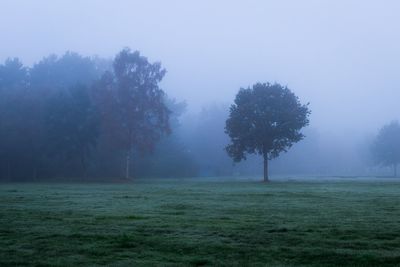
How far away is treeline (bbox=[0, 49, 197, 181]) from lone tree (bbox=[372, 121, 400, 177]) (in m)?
59.6

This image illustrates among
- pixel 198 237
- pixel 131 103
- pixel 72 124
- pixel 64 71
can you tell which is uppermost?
pixel 64 71

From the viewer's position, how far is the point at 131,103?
219 feet

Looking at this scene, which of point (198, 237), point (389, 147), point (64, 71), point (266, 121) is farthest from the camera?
point (389, 147)

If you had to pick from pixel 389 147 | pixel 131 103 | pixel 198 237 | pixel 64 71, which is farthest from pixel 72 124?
pixel 389 147

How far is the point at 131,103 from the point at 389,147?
6712 cm

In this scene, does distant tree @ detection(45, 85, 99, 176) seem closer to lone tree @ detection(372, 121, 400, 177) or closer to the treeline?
the treeline

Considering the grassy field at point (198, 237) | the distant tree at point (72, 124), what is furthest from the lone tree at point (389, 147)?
the grassy field at point (198, 237)

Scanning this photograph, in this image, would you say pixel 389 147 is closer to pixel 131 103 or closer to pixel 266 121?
pixel 266 121

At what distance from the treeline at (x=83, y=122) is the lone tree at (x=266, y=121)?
10.4 m

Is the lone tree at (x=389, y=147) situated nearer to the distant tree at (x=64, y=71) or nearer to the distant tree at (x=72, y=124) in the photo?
the distant tree at (x=64, y=71)

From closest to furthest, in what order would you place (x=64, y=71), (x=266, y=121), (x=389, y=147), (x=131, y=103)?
1. (x=266, y=121)
2. (x=131, y=103)
3. (x=64, y=71)
4. (x=389, y=147)

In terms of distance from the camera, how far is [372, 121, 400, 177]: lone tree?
107 meters

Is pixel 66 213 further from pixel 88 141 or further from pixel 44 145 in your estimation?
pixel 44 145

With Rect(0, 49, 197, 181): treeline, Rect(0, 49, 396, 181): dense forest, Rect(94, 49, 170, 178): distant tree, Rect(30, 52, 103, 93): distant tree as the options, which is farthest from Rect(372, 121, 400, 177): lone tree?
Rect(30, 52, 103, 93): distant tree
